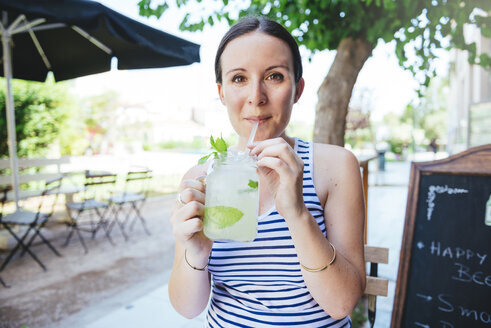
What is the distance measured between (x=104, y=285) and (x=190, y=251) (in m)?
3.22

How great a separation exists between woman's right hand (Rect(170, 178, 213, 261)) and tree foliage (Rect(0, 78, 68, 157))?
27.9 feet

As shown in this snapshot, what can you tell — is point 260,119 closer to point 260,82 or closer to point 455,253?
point 260,82

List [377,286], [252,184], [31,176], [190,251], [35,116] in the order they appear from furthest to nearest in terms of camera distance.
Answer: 1. [35,116]
2. [31,176]
3. [377,286]
4. [190,251]
5. [252,184]

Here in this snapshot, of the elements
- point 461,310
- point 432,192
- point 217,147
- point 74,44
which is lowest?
point 461,310

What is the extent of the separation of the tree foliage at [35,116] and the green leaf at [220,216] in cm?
860

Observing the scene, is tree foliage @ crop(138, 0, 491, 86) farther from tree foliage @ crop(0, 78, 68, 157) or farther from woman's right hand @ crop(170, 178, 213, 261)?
tree foliage @ crop(0, 78, 68, 157)

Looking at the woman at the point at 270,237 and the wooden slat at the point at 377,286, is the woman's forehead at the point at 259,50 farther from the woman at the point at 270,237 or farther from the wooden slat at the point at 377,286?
the wooden slat at the point at 377,286

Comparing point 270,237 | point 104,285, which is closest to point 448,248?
point 270,237

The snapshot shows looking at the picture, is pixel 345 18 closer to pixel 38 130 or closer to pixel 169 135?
pixel 38 130

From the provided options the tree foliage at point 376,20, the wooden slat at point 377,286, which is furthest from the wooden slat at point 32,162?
the wooden slat at point 377,286

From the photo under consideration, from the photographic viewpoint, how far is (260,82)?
1079mm

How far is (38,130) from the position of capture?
27.9 ft

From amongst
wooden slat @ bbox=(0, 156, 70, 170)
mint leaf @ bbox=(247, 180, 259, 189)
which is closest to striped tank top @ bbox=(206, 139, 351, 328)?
mint leaf @ bbox=(247, 180, 259, 189)

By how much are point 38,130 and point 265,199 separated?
30.1 feet
